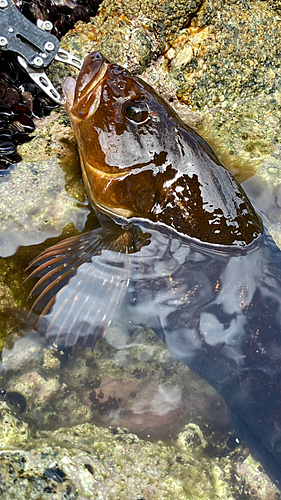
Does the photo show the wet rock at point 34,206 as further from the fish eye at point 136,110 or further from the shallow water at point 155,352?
the fish eye at point 136,110

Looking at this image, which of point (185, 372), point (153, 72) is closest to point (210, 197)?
point (185, 372)

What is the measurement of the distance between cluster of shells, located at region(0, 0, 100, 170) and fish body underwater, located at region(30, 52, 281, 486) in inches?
20.7

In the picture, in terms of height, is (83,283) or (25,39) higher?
(25,39)

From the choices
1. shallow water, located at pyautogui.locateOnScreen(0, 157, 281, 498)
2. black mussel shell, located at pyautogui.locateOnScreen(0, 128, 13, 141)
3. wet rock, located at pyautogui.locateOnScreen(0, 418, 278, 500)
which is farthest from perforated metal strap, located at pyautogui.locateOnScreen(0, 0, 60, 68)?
wet rock, located at pyautogui.locateOnScreen(0, 418, 278, 500)

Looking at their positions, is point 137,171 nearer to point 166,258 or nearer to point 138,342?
point 166,258

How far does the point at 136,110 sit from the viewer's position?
2.72 meters

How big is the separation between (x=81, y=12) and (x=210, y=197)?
2.17m

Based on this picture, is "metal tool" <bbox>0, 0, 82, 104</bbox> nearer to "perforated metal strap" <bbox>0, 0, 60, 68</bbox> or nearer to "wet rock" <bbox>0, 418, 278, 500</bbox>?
"perforated metal strap" <bbox>0, 0, 60, 68</bbox>

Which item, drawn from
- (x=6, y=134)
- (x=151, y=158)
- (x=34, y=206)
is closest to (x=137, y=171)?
(x=151, y=158)

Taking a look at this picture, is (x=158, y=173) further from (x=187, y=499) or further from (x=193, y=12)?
(x=187, y=499)

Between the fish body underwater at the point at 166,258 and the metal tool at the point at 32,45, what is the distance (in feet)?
1.21

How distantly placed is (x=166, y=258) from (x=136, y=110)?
111cm

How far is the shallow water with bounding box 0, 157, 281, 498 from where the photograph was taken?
237cm

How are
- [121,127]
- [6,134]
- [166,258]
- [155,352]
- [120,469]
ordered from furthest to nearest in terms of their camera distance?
[6,134]
[166,258]
[121,127]
[155,352]
[120,469]
